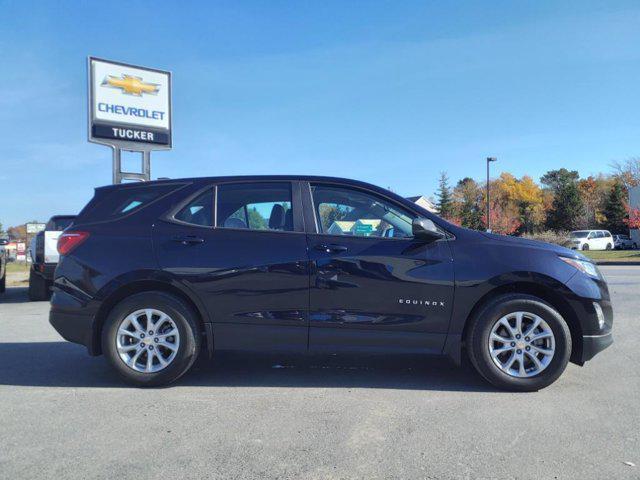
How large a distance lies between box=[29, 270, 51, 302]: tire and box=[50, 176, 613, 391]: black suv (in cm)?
669

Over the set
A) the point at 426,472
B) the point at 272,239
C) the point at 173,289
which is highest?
the point at 272,239

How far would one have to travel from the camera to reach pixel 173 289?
4453 mm

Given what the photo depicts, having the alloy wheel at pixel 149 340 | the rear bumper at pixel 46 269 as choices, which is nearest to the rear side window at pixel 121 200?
the alloy wheel at pixel 149 340

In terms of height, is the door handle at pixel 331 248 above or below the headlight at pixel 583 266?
above

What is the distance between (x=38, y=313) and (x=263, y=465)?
7.37 metres

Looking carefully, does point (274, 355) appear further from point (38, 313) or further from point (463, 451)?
point (38, 313)

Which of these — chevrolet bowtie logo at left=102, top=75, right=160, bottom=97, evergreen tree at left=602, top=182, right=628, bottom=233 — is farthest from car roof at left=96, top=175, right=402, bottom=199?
evergreen tree at left=602, top=182, right=628, bottom=233

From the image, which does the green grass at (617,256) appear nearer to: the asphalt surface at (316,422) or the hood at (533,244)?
the asphalt surface at (316,422)

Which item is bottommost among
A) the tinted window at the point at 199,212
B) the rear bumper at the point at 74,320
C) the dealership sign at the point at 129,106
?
the rear bumper at the point at 74,320

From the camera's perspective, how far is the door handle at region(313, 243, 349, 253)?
432 cm

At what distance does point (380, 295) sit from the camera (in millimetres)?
4246

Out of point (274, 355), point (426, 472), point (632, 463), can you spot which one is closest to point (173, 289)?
point (274, 355)

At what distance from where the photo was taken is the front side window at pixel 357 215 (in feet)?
14.6

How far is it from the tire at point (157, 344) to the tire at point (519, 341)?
2.40 meters
